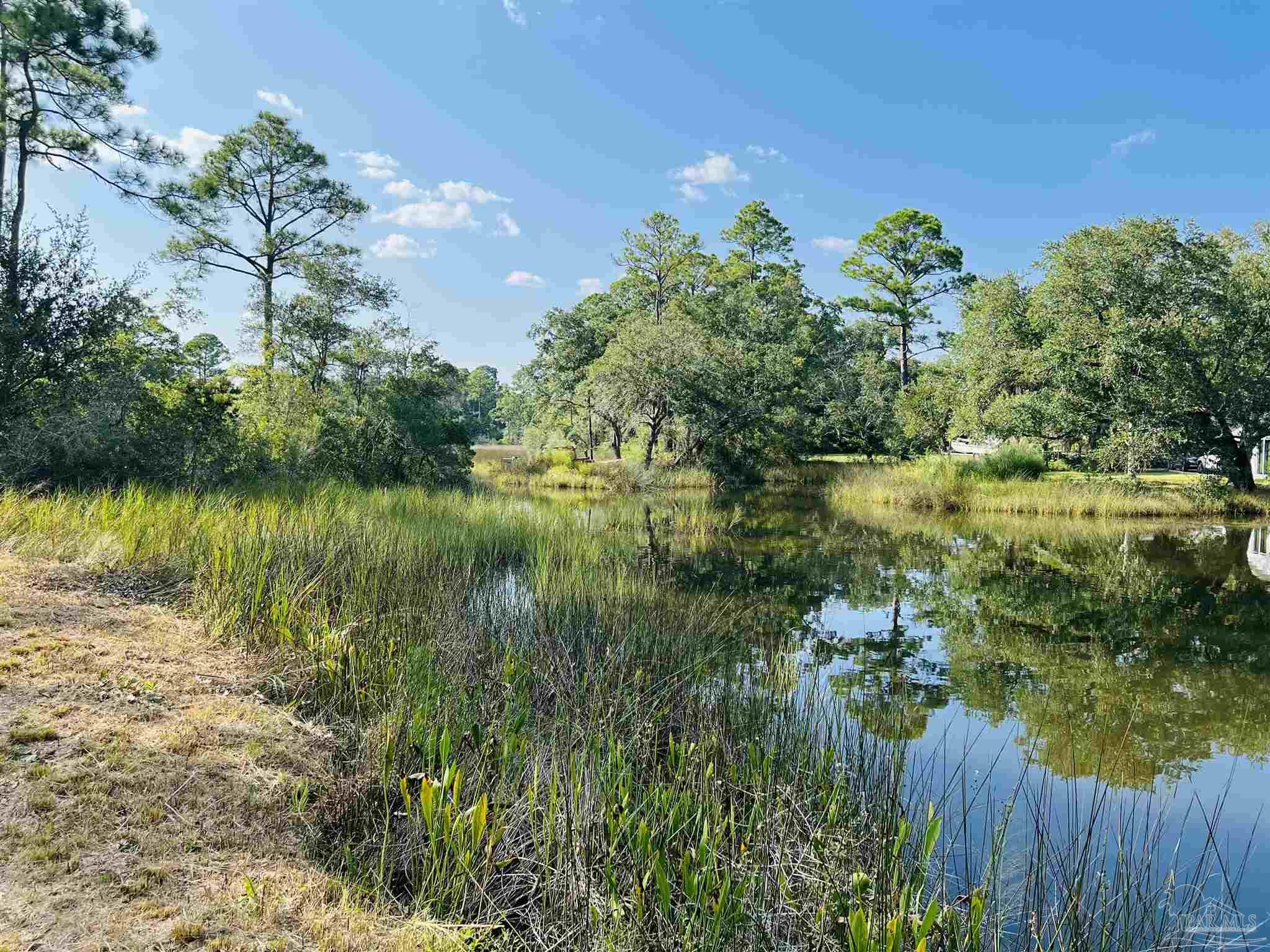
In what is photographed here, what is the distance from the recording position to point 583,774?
9.08 ft

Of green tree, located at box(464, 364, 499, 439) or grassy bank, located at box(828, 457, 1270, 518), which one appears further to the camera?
green tree, located at box(464, 364, 499, 439)

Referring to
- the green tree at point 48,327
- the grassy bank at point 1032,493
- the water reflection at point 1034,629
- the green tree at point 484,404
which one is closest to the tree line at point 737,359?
the grassy bank at point 1032,493

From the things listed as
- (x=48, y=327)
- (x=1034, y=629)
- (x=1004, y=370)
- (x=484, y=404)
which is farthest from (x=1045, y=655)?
(x=484, y=404)

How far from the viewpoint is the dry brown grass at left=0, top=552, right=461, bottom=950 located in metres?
2.03

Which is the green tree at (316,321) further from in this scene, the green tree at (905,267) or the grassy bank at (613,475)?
the green tree at (905,267)

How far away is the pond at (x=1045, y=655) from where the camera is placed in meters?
3.82

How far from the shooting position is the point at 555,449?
1268 inches

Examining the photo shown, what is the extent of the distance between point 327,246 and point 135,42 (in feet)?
34.2

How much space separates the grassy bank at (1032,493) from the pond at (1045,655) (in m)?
3.86

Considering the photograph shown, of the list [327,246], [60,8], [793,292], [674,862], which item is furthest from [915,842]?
[793,292]

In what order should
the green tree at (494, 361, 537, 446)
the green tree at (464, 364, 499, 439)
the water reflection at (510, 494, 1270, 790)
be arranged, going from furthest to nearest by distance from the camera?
1. the green tree at (464, 364, 499, 439)
2. the green tree at (494, 361, 537, 446)
3. the water reflection at (510, 494, 1270, 790)

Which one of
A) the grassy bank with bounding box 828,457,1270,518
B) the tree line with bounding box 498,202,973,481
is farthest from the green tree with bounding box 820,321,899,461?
the grassy bank with bounding box 828,457,1270,518

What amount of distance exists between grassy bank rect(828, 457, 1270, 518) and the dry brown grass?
Answer: 19.3m

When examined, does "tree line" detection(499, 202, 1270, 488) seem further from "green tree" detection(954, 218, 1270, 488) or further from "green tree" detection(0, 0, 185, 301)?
"green tree" detection(0, 0, 185, 301)
